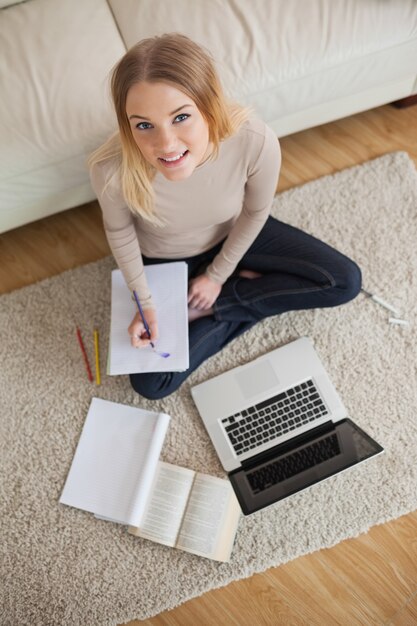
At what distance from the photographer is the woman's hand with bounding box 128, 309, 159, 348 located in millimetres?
1185

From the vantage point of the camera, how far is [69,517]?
126 cm

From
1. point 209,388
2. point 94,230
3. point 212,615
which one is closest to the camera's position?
point 212,615

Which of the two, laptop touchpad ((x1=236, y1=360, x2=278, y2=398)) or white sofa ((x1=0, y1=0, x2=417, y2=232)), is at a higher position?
white sofa ((x1=0, y1=0, x2=417, y2=232))

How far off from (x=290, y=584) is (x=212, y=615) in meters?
0.20

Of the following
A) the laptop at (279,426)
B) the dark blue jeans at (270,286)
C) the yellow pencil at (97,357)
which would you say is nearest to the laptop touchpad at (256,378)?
the laptop at (279,426)

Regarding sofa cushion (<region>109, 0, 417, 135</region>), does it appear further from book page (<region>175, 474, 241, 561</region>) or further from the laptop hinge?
book page (<region>175, 474, 241, 561</region>)

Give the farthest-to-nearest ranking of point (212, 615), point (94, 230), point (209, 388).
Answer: point (94, 230) → point (209, 388) → point (212, 615)

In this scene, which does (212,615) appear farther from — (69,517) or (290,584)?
(69,517)

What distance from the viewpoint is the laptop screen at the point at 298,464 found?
3.96 ft

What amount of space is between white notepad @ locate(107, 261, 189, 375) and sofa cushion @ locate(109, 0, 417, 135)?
47cm

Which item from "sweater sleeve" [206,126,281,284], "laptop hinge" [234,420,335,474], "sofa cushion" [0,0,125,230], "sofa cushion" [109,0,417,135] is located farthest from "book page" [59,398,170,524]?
"sofa cushion" [109,0,417,135]

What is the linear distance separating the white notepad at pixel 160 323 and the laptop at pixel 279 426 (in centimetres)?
18

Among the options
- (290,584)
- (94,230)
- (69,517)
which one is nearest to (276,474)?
(290,584)

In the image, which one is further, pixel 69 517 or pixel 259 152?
pixel 69 517
